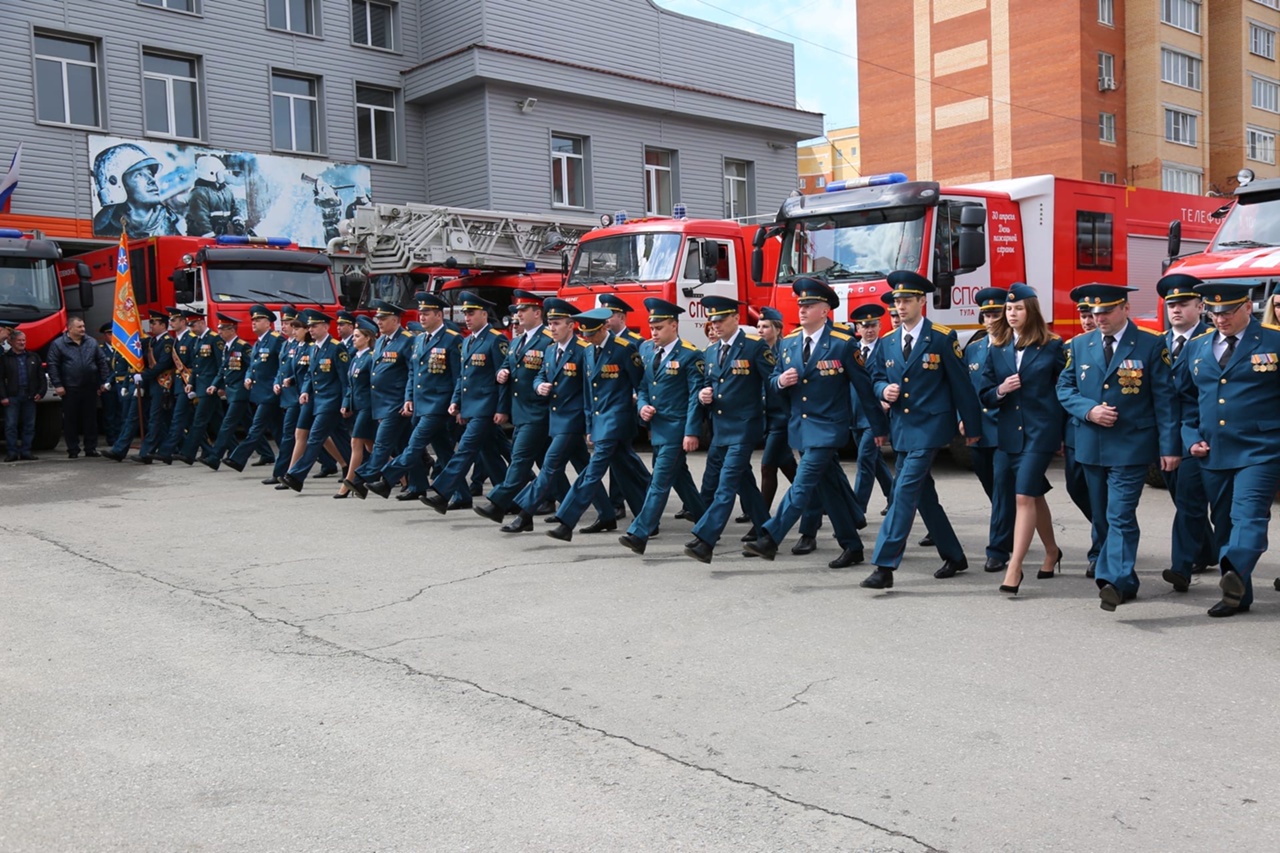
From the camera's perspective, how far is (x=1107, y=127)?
49188 millimetres

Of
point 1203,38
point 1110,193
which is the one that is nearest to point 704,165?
point 1110,193

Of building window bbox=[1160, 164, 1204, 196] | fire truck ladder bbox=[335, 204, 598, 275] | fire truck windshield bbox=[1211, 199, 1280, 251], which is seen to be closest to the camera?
fire truck windshield bbox=[1211, 199, 1280, 251]

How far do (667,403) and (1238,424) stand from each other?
3767 millimetres

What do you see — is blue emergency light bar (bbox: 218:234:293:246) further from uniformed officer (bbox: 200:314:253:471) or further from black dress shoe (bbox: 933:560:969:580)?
black dress shoe (bbox: 933:560:969:580)

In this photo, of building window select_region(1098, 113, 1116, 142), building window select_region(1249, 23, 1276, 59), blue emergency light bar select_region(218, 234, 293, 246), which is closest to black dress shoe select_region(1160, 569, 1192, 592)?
blue emergency light bar select_region(218, 234, 293, 246)

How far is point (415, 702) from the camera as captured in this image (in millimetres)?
5113

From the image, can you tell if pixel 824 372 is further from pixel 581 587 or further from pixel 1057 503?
pixel 1057 503

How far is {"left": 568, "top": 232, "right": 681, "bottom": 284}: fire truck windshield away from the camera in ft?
49.2

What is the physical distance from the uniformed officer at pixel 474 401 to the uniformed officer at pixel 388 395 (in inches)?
25.9

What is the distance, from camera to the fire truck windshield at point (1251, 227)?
11.3 meters

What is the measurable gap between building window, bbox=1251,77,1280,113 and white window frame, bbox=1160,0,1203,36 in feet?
15.1

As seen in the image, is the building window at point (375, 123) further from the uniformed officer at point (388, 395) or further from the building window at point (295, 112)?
the uniformed officer at point (388, 395)

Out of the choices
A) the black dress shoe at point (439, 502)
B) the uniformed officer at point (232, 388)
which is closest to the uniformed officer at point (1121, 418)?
the black dress shoe at point (439, 502)

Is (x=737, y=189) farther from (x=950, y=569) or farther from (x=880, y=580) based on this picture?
(x=880, y=580)
